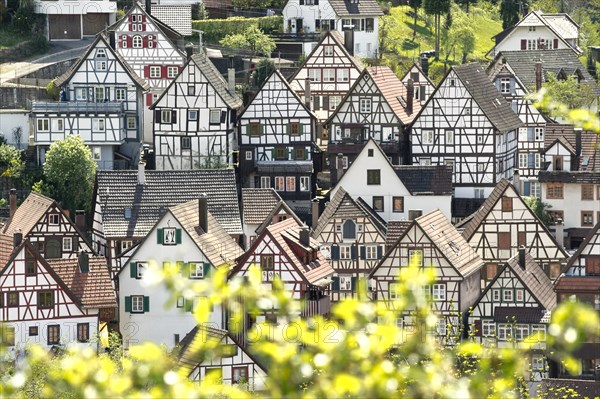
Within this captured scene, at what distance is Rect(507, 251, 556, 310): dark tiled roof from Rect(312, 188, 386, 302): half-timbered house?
4.90 m

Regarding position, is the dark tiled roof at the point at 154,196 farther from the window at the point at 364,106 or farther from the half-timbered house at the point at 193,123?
the window at the point at 364,106

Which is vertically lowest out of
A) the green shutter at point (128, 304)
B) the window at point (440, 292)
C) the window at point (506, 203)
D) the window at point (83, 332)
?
the window at point (83, 332)

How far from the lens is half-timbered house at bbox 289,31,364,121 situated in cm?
8756

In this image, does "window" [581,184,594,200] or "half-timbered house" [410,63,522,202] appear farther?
"half-timbered house" [410,63,522,202]

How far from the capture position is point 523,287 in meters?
68.0

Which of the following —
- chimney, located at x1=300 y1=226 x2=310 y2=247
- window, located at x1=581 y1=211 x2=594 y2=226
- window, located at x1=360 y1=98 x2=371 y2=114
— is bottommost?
window, located at x1=581 y1=211 x2=594 y2=226

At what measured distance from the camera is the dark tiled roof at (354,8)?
9988 centimetres

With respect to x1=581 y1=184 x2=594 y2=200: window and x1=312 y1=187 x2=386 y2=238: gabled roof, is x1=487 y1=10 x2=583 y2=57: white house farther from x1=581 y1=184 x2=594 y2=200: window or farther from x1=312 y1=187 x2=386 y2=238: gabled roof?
x1=312 y1=187 x2=386 y2=238: gabled roof

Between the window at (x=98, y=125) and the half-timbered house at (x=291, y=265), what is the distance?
14989 mm

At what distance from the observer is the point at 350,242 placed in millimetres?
71000

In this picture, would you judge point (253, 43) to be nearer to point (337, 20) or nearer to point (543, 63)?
point (337, 20)

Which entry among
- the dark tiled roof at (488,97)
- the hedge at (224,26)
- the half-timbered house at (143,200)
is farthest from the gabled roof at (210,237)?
the hedge at (224,26)

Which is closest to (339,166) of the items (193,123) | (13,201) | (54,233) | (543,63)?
(193,123)

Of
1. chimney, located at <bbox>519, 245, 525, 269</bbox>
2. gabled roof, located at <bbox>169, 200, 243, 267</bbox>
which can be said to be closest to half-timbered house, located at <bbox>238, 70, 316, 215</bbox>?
gabled roof, located at <bbox>169, 200, 243, 267</bbox>
